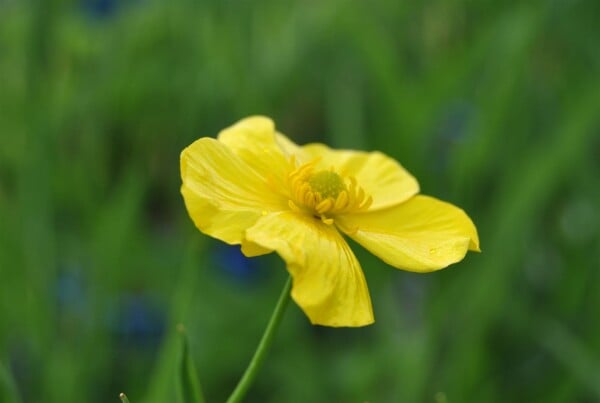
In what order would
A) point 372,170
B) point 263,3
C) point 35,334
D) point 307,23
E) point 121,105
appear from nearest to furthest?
1. point 372,170
2. point 35,334
3. point 121,105
4. point 307,23
5. point 263,3

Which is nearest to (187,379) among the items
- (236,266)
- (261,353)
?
(261,353)

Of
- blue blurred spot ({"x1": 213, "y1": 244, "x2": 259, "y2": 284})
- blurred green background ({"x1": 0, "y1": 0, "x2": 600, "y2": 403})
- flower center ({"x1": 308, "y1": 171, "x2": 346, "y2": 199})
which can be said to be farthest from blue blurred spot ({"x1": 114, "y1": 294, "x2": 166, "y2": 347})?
flower center ({"x1": 308, "y1": 171, "x2": 346, "y2": 199})

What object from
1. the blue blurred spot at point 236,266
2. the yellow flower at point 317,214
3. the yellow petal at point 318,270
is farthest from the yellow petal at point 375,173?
the blue blurred spot at point 236,266

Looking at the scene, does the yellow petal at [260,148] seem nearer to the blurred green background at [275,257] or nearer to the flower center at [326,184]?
the flower center at [326,184]

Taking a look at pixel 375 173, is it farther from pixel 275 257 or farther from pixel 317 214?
pixel 275 257

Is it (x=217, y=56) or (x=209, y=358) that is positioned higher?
(x=217, y=56)

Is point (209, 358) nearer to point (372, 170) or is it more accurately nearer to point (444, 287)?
point (444, 287)

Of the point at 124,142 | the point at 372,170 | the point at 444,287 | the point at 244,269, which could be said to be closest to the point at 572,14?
the point at 444,287
